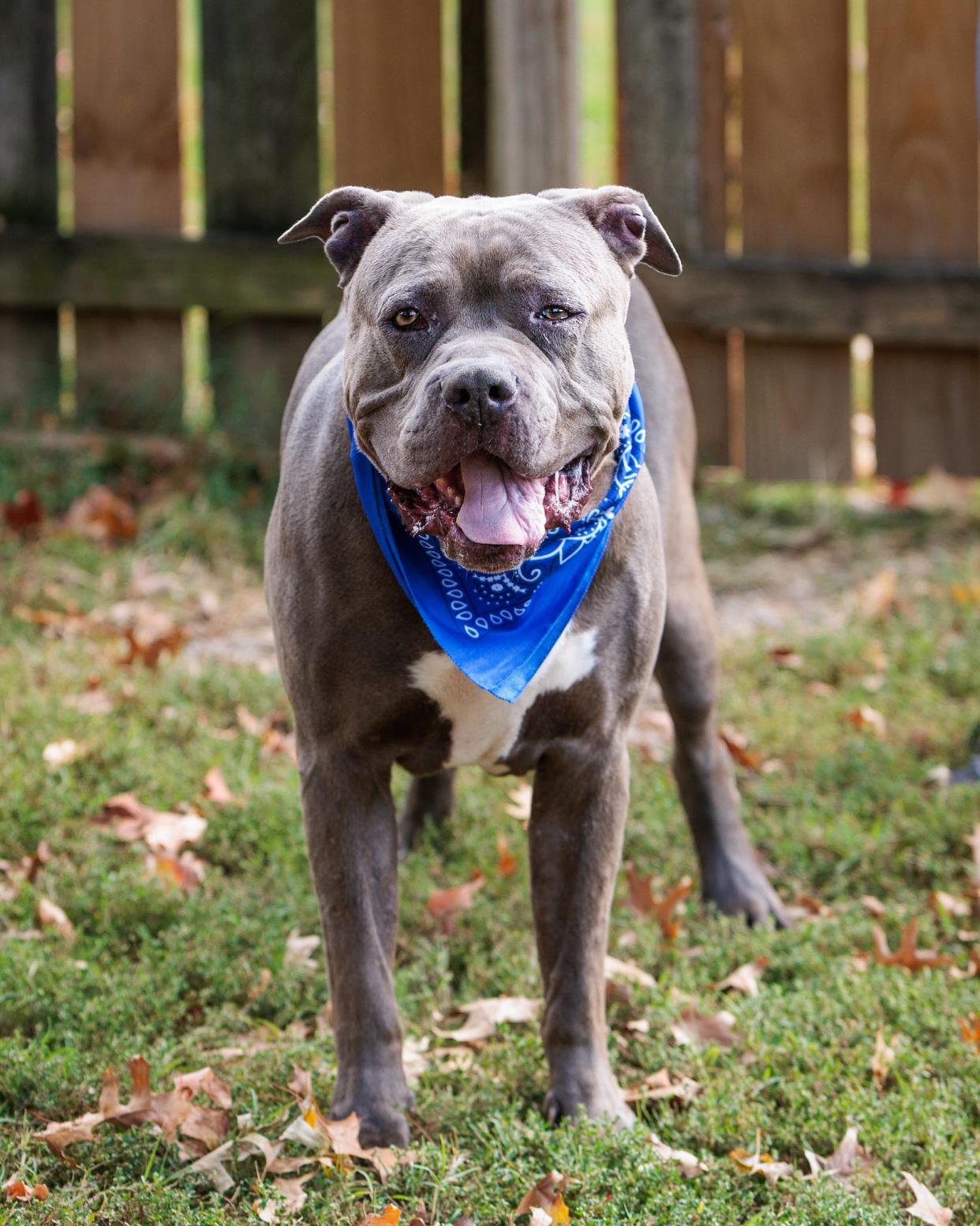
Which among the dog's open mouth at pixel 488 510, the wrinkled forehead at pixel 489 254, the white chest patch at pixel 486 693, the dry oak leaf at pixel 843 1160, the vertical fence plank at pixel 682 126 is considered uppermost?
the vertical fence plank at pixel 682 126

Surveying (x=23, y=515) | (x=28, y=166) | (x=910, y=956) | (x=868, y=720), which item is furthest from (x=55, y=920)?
(x=28, y=166)

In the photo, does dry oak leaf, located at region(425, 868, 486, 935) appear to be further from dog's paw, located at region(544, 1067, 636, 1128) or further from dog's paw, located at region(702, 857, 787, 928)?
dog's paw, located at region(544, 1067, 636, 1128)

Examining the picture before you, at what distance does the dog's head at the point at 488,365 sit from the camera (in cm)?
250

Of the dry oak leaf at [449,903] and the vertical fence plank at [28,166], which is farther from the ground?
the vertical fence plank at [28,166]

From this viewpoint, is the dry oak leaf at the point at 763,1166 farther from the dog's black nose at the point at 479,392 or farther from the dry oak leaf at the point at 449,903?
the dog's black nose at the point at 479,392

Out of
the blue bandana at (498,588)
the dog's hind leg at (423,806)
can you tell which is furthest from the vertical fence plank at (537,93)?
the blue bandana at (498,588)

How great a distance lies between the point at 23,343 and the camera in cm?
664

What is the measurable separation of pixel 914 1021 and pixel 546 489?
1486 mm

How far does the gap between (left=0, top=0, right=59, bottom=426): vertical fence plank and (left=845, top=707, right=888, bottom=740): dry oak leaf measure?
371cm

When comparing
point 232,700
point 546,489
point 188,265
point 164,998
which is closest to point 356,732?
point 546,489

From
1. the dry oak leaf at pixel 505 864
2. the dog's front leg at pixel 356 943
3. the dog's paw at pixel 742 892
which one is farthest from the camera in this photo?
the dry oak leaf at pixel 505 864

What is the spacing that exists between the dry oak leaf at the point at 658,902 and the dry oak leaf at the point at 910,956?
47cm

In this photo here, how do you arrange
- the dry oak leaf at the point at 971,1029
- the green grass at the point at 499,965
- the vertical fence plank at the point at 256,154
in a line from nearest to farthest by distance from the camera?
the green grass at the point at 499,965 → the dry oak leaf at the point at 971,1029 → the vertical fence plank at the point at 256,154

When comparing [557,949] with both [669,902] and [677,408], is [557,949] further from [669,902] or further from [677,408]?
[677,408]
